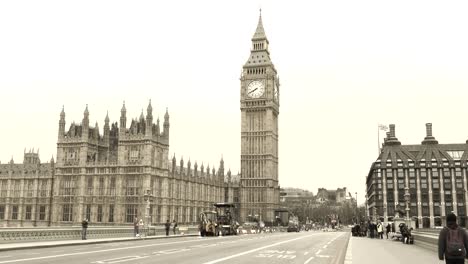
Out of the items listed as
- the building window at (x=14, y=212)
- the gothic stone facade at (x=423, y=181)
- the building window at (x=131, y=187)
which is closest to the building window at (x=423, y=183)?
the gothic stone facade at (x=423, y=181)

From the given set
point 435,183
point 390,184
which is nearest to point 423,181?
point 435,183

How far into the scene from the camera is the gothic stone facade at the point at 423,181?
120m

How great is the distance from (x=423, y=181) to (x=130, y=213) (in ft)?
260

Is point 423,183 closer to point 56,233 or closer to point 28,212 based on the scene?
point 28,212

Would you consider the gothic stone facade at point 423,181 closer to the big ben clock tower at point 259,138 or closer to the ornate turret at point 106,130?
the big ben clock tower at point 259,138

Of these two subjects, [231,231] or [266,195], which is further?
[266,195]

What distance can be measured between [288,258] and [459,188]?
114 m

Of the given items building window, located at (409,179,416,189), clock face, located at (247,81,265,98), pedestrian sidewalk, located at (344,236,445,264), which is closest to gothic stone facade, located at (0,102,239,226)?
clock face, located at (247,81,265,98)

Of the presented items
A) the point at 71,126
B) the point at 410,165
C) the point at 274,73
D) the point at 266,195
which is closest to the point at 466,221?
the point at 410,165

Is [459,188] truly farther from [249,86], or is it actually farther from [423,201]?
[249,86]

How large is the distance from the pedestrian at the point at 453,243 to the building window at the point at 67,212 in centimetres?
8298

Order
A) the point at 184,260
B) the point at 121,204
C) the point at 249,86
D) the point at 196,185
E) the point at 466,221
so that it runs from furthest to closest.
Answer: the point at 249,86 < the point at 466,221 < the point at 196,185 < the point at 121,204 < the point at 184,260

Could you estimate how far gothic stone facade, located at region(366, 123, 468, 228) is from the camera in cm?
11994

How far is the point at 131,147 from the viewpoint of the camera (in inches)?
3312
